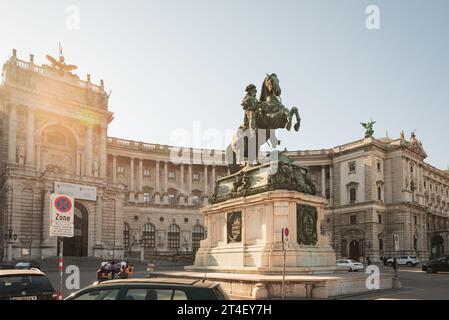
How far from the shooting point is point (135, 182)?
269 ft

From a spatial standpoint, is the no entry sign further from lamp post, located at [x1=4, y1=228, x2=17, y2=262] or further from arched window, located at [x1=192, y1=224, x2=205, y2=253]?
arched window, located at [x1=192, y1=224, x2=205, y2=253]

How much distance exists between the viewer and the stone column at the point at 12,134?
6119cm

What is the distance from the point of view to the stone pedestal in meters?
18.8

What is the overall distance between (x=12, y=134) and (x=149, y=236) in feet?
92.4

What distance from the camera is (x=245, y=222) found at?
67.7 ft

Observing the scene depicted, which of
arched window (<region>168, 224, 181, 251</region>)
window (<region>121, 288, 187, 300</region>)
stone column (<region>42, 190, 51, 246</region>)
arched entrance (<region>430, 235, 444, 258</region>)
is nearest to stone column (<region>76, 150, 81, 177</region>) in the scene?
stone column (<region>42, 190, 51, 246</region>)

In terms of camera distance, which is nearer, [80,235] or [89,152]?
[80,235]

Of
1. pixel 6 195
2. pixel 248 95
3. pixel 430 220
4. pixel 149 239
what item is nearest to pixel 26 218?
pixel 6 195

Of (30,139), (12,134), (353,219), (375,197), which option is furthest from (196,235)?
(12,134)

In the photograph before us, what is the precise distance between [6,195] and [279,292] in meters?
52.4

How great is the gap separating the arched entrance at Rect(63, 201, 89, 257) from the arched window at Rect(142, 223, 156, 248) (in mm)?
15177

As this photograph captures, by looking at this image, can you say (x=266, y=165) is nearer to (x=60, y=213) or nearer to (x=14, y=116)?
(x=60, y=213)

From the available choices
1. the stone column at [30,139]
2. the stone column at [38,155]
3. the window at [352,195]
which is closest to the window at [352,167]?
the window at [352,195]

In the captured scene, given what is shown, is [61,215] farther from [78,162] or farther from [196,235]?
[196,235]
